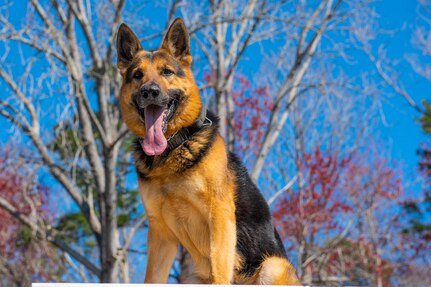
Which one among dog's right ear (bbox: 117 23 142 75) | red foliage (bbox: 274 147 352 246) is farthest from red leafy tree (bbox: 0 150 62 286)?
dog's right ear (bbox: 117 23 142 75)

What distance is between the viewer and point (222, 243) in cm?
388

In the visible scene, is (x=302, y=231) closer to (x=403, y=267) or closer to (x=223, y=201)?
(x=403, y=267)

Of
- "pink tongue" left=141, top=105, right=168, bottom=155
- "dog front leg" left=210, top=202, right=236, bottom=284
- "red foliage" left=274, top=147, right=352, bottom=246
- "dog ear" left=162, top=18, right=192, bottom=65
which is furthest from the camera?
"red foliage" left=274, top=147, right=352, bottom=246

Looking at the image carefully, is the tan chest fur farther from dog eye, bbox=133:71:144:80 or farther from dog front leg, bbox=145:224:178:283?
dog eye, bbox=133:71:144:80

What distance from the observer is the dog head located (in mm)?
3973

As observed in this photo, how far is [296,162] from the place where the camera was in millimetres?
16172

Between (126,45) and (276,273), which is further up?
(126,45)

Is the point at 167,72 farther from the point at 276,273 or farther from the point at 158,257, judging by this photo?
the point at 276,273

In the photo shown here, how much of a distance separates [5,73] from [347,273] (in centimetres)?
1125

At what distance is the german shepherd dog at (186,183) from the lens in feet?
12.9

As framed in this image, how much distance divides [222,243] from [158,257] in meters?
0.49

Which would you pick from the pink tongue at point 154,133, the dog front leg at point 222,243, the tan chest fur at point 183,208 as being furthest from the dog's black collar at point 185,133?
the dog front leg at point 222,243

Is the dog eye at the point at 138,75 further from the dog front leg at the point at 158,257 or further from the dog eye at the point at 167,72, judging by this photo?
the dog front leg at the point at 158,257

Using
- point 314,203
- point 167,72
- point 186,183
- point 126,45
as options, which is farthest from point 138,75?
point 314,203
